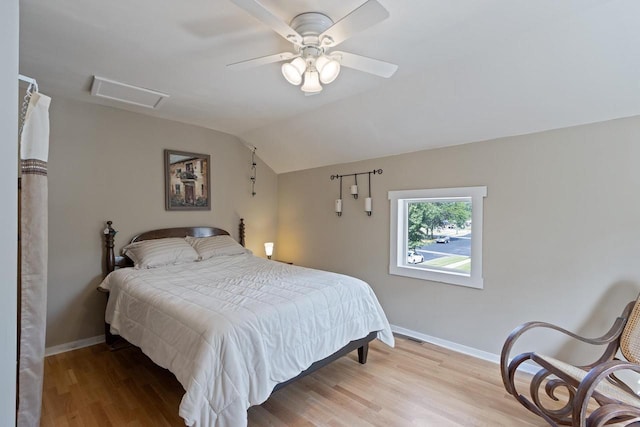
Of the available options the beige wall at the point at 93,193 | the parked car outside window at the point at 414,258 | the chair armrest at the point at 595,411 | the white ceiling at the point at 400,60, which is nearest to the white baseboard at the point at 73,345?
the beige wall at the point at 93,193

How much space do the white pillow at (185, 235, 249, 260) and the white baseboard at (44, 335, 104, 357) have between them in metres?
1.31

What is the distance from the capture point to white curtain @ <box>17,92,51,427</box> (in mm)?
1531

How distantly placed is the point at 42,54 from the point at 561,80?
3758mm

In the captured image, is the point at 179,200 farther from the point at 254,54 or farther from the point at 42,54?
the point at 254,54

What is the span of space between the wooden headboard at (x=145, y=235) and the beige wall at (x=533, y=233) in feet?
6.65

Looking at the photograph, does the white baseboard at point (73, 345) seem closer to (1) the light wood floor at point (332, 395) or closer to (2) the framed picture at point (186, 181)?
(1) the light wood floor at point (332, 395)

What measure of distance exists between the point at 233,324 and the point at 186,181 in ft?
8.63

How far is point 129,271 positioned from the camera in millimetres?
2986

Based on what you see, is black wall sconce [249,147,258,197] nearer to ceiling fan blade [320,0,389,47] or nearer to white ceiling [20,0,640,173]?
white ceiling [20,0,640,173]

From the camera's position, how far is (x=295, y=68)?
1.88 metres

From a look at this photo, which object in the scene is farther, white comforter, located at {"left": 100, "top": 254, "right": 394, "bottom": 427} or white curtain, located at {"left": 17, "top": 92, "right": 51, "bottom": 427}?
white comforter, located at {"left": 100, "top": 254, "right": 394, "bottom": 427}

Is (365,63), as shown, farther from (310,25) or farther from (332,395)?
(332,395)

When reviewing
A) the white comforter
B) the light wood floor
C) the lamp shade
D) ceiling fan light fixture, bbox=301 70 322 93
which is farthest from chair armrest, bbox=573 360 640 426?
the lamp shade

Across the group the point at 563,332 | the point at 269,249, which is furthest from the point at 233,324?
the point at 269,249
